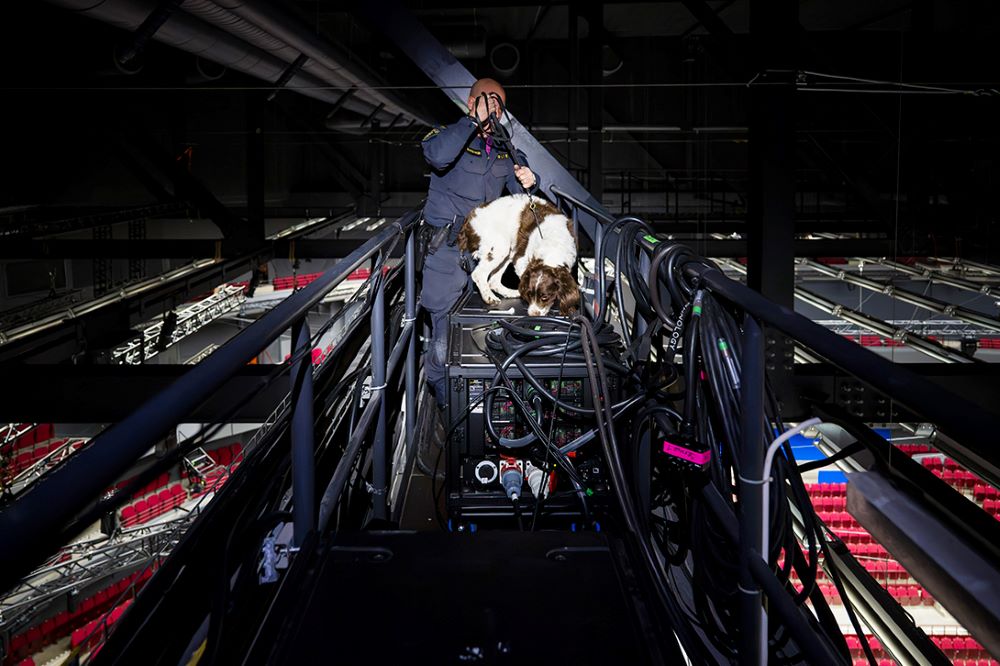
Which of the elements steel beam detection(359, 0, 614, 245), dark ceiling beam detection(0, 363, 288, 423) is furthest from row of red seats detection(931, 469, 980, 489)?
dark ceiling beam detection(0, 363, 288, 423)

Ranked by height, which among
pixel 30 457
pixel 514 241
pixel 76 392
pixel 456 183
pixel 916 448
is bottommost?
pixel 30 457

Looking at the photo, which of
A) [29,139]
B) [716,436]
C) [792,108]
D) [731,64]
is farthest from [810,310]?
[29,139]

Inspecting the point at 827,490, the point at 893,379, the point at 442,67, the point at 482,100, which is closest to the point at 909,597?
the point at 827,490

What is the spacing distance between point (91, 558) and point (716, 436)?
25.5 ft

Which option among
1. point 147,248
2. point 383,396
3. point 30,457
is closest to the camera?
point 383,396

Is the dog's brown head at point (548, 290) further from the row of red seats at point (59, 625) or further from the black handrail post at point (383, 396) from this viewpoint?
the row of red seats at point (59, 625)

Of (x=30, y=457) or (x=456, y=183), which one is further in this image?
(x=30, y=457)

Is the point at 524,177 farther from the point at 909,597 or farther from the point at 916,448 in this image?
Result: the point at 909,597

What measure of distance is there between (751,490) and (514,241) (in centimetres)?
206

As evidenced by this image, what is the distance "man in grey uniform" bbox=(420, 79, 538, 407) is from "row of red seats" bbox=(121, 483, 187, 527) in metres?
7.44

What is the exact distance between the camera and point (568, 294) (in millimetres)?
2877

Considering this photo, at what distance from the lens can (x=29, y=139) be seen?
8586 millimetres

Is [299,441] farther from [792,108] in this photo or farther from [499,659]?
[792,108]

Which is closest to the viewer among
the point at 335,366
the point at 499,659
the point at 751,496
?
the point at 499,659
